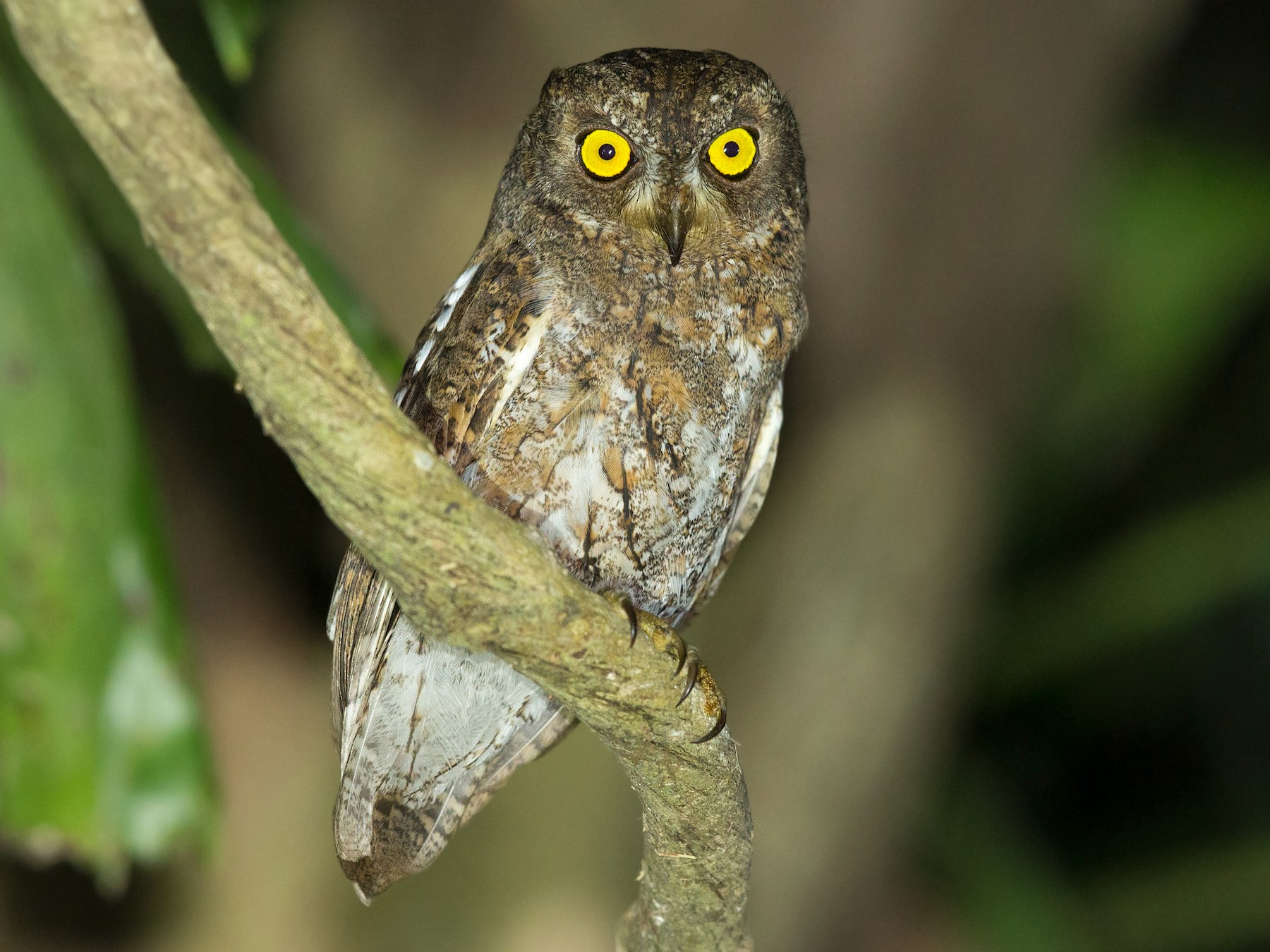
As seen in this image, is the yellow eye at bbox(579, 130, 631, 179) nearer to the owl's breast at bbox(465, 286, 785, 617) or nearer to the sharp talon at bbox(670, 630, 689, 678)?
the owl's breast at bbox(465, 286, 785, 617)

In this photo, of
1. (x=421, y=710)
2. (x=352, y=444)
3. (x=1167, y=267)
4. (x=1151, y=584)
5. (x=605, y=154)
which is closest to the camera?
(x=352, y=444)

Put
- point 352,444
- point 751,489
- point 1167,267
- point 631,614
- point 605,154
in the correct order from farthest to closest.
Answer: point 1167,267 → point 751,489 → point 605,154 → point 631,614 → point 352,444

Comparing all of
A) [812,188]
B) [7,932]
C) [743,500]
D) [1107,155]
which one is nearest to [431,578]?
[743,500]

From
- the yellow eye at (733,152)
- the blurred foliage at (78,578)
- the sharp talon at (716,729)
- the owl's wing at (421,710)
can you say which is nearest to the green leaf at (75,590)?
the blurred foliage at (78,578)

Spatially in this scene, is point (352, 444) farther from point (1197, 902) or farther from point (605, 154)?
point (1197, 902)

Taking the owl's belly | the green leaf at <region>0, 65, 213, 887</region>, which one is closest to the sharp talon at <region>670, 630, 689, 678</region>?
the owl's belly

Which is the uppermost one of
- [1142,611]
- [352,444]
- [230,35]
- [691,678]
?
[230,35]

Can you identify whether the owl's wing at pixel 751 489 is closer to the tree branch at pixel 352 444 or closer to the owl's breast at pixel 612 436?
the owl's breast at pixel 612 436

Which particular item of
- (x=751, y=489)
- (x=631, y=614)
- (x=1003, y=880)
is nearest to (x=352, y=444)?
(x=631, y=614)
